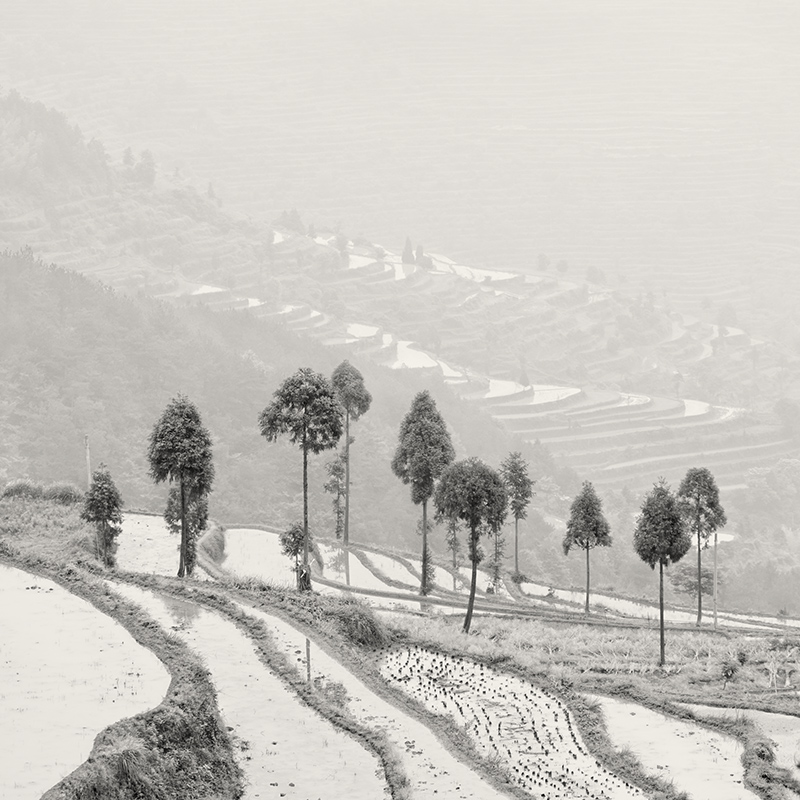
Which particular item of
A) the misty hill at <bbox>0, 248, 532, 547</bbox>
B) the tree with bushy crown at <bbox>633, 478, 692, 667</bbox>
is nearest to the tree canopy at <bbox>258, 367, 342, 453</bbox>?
the tree with bushy crown at <bbox>633, 478, 692, 667</bbox>

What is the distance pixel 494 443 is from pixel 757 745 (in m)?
119

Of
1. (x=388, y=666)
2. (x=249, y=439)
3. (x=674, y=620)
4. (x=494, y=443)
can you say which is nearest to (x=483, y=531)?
(x=388, y=666)

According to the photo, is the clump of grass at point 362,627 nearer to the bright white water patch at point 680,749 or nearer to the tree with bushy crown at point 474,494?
the tree with bushy crown at point 474,494

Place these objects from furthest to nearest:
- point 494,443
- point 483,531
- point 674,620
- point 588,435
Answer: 1. point 588,435
2. point 494,443
3. point 674,620
4. point 483,531

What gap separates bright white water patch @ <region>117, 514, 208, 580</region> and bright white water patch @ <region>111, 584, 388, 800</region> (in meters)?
15.1

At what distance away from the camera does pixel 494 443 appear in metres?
150

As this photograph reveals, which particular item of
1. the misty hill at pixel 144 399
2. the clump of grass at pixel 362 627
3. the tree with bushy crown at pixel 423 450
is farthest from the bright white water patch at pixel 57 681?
the misty hill at pixel 144 399

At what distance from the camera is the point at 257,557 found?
62719mm

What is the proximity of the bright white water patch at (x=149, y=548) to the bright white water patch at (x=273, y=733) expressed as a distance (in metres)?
15.1

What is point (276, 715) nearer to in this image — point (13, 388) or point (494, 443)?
point (13, 388)

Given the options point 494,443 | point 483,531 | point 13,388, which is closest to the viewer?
point 483,531

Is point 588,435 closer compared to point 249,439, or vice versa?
point 249,439

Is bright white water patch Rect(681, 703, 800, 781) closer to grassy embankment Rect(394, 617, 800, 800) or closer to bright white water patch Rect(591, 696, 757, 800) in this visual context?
grassy embankment Rect(394, 617, 800, 800)

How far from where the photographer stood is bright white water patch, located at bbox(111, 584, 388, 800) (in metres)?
27.0
